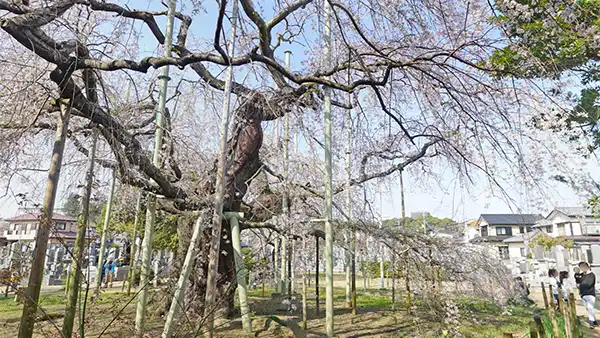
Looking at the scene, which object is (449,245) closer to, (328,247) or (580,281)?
(328,247)

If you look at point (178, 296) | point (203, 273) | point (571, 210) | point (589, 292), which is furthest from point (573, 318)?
point (203, 273)

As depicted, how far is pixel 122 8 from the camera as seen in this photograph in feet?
12.0

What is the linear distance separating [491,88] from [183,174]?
5595 millimetres

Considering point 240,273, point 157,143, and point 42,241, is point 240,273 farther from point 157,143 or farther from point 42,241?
point 42,241

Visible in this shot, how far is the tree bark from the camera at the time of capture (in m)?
2.98

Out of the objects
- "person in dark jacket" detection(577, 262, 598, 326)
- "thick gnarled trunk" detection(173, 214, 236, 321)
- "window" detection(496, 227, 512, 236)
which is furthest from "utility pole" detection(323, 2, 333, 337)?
"window" detection(496, 227, 512, 236)

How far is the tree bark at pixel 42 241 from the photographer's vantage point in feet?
9.79

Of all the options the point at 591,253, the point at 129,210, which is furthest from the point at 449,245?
the point at 591,253

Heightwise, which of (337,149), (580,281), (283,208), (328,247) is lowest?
(580,281)

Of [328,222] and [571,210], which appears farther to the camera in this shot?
[328,222]

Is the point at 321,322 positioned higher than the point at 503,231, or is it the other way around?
the point at 503,231

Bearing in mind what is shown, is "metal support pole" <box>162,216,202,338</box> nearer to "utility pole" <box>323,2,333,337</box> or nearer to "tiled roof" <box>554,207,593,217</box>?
"utility pole" <box>323,2,333,337</box>

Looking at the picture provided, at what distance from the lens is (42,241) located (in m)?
3.15

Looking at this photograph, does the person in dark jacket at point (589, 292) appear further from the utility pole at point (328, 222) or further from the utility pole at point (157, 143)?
the utility pole at point (157, 143)
